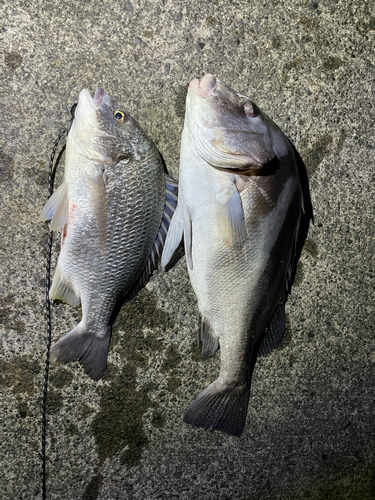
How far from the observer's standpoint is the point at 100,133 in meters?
1.68

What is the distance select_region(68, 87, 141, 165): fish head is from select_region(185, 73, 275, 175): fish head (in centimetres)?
33

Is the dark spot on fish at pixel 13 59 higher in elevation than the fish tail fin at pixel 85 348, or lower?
higher

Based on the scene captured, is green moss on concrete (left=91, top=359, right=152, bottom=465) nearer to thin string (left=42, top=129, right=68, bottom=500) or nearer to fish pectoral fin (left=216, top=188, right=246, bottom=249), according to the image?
thin string (left=42, top=129, right=68, bottom=500)

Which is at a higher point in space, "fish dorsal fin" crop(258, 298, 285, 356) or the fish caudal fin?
"fish dorsal fin" crop(258, 298, 285, 356)

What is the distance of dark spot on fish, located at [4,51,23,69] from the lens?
1910 millimetres

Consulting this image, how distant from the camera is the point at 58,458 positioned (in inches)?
80.1

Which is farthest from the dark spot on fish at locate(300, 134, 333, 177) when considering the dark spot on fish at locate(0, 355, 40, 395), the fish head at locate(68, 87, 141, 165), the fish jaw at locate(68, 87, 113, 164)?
the dark spot on fish at locate(0, 355, 40, 395)

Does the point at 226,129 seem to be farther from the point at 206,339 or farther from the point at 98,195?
the point at 206,339

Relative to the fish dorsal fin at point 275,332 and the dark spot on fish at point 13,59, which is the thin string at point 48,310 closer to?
the dark spot on fish at point 13,59

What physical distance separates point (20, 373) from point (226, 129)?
1.69 metres

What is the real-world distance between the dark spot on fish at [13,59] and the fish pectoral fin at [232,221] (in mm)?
1323

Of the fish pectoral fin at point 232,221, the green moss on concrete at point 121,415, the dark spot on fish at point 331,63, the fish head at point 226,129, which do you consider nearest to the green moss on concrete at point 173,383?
the green moss on concrete at point 121,415

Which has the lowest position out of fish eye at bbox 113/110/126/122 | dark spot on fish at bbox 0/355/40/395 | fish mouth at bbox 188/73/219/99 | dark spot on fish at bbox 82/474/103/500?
dark spot on fish at bbox 82/474/103/500

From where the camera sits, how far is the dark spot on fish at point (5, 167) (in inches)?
76.0
